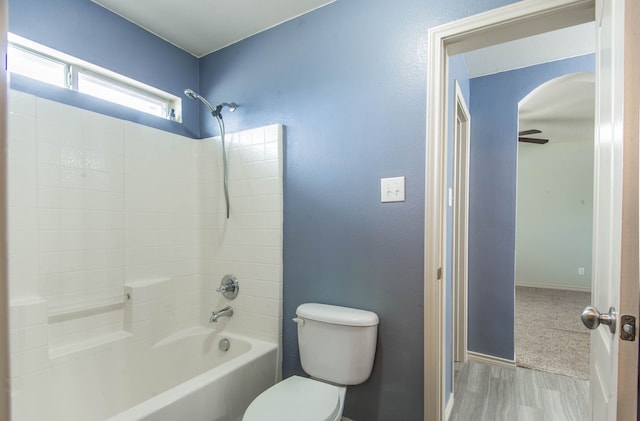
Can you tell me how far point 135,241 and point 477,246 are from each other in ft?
8.20

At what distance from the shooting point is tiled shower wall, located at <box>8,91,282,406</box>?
1402 millimetres

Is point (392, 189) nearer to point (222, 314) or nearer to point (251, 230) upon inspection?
point (251, 230)

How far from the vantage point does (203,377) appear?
138 cm

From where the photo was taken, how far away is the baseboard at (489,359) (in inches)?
94.9

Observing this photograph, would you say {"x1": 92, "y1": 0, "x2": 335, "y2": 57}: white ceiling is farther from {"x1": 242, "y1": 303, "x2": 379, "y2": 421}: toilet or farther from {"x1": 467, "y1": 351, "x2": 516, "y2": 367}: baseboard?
{"x1": 467, "y1": 351, "x2": 516, "y2": 367}: baseboard

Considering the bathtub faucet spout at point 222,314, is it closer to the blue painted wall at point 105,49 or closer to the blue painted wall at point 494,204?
the blue painted wall at point 105,49

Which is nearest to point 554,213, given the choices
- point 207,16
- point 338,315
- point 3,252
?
point 338,315

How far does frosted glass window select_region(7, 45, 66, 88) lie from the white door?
7.14 ft

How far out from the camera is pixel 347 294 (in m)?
1.58

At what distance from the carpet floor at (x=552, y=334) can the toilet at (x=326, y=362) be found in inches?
71.1

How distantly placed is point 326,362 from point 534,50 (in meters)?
2.41

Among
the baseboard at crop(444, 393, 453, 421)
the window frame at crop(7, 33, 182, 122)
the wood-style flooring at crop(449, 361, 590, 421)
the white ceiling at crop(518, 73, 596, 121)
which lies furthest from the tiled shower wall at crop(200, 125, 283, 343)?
the white ceiling at crop(518, 73, 596, 121)

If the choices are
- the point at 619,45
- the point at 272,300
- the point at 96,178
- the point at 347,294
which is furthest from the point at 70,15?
the point at 619,45

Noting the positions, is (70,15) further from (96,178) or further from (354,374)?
(354,374)
